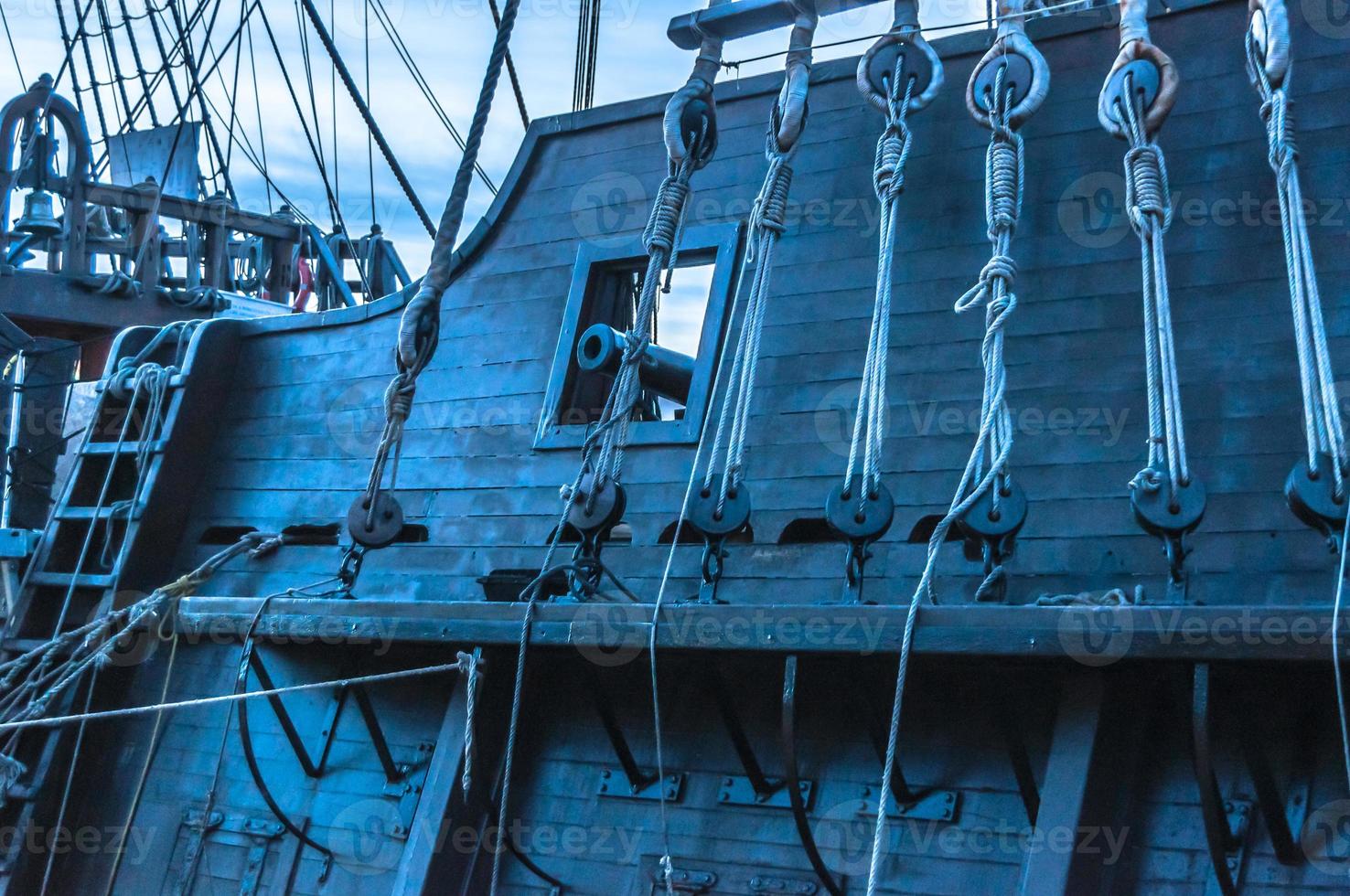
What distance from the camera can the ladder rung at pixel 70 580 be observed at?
19.0ft

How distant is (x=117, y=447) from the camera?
238 inches

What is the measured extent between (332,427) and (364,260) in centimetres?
559

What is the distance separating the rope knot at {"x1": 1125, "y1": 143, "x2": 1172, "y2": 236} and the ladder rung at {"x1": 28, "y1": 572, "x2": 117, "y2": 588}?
400cm

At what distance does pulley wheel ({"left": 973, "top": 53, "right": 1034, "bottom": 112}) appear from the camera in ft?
13.5

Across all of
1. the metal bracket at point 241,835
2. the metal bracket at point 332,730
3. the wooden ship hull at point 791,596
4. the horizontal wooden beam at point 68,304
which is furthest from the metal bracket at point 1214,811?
the horizontal wooden beam at point 68,304

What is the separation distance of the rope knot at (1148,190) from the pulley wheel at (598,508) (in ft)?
5.14

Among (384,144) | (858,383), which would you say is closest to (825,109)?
(858,383)

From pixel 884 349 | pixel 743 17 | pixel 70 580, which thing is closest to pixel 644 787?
pixel 884 349

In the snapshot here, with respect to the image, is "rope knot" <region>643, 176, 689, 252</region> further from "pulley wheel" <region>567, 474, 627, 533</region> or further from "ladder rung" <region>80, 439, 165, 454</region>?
"ladder rung" <region>80, 439, 165, 454</region>

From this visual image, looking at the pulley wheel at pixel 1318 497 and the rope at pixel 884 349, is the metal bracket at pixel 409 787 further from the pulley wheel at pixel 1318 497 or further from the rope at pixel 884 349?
the pulley wheel at pixel 1318 497

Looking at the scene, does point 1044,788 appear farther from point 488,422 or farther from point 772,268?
point 488,422

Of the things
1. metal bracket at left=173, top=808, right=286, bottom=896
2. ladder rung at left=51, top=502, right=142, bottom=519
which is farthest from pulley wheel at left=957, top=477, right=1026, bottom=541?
ladder rung at left=51, top=502, right=142, bottom=519

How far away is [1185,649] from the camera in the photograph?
3.01 metres

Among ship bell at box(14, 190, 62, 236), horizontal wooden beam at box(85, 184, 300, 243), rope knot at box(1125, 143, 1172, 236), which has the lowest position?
rope knot at box(1125, 143, 1172, 236)
